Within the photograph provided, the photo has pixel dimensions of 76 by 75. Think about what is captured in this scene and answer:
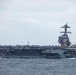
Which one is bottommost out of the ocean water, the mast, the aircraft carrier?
the ocean water

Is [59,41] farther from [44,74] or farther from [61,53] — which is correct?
[44,74]

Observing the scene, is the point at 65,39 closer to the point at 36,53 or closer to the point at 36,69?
the point at 36,53

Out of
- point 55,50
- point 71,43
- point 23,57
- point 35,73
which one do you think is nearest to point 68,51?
point 55,50

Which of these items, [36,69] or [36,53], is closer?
[36,69]

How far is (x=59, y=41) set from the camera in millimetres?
162250

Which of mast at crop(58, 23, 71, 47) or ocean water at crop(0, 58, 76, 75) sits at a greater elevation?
mast at crop(58, 23, 71, 47)

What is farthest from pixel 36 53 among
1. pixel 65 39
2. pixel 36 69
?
pixel 36 69

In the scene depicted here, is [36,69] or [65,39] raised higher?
[65,39]

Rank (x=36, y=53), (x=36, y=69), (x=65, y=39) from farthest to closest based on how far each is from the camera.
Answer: (x=65, y=39) → (x=36, y=53) → (x=36, y=69)

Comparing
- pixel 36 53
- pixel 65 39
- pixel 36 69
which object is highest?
pixel 65 39

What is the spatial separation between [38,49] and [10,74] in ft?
238

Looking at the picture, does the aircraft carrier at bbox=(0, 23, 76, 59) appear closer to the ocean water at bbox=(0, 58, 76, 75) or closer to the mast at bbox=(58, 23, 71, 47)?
the mast at bbox=(58, 23, 71, 47)

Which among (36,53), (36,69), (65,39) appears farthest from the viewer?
(65,39)

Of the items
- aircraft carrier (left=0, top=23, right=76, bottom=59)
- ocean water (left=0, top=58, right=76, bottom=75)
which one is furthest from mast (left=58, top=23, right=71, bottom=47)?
ocean water (left=0, top=58, right=76, bottom=75)
